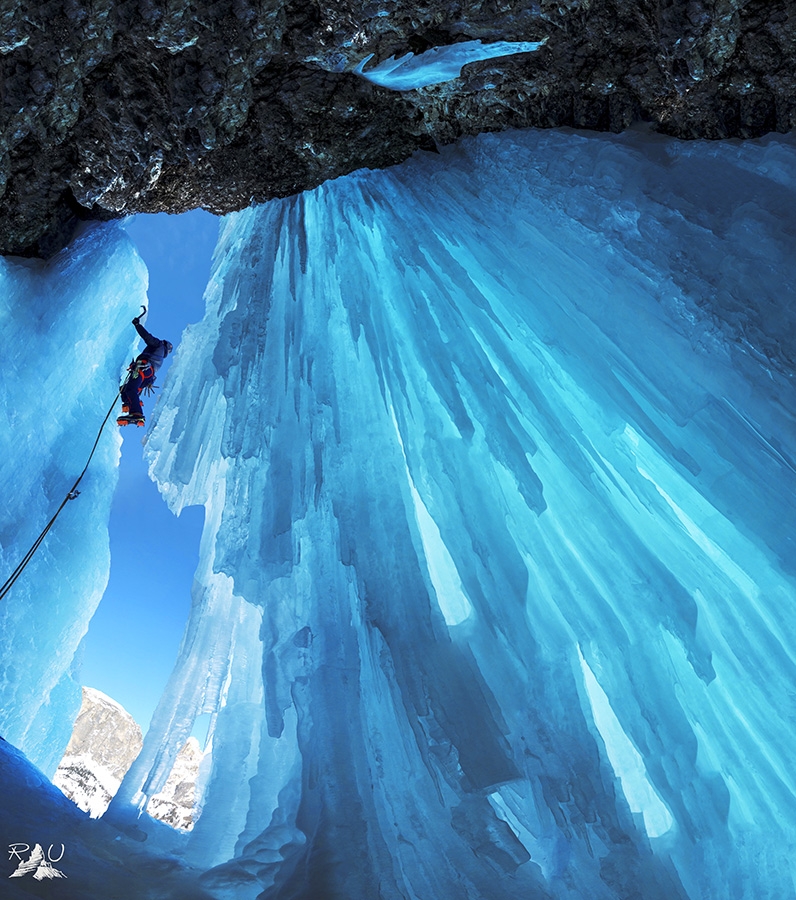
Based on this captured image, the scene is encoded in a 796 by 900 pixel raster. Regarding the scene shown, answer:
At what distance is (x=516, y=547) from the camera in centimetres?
365

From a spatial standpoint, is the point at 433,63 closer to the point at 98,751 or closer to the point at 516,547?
the point at 516,547

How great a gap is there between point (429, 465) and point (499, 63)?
2.54m

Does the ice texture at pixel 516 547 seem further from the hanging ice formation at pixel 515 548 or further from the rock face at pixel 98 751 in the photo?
the rock face at pixel 98 751

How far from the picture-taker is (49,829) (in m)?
3.25

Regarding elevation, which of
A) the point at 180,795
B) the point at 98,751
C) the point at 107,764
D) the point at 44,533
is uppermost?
the point at 44,533

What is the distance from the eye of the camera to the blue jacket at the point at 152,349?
6.23 meters

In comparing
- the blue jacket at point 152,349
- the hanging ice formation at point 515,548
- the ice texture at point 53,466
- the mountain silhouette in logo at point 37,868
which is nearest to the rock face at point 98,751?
the ice texture at point 53,466

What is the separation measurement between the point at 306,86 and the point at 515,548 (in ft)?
10.7

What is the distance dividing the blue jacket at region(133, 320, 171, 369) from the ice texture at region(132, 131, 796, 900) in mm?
1593

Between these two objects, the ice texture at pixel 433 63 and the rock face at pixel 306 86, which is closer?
the rock face at pixel 306 86

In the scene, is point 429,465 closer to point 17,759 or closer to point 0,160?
point 17,759

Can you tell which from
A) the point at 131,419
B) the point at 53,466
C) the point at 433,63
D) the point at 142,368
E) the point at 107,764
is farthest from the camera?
the point at 107,764

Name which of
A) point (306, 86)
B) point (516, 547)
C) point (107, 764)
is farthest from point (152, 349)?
point (107, 764)

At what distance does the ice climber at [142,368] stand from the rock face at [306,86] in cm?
→ 116
